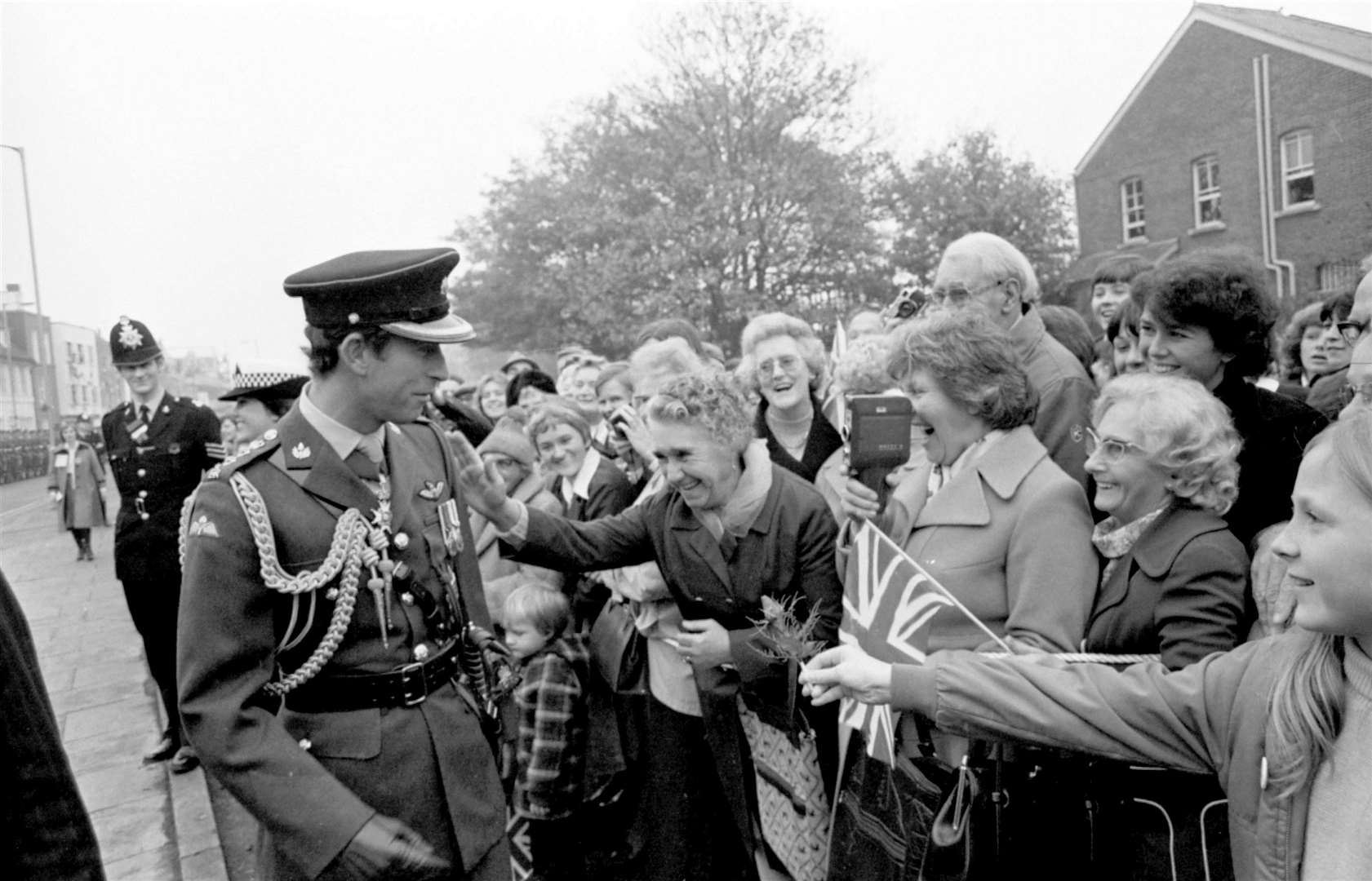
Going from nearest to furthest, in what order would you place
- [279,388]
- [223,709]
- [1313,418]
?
[223,709] < [1313,418] < [279,388]

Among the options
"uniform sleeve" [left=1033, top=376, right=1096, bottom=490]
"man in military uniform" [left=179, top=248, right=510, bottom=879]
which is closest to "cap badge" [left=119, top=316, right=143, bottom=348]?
Answer: "man in military uniform" [left=179, top=248, right=510, bottom=879]

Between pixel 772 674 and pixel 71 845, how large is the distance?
94.1 inches

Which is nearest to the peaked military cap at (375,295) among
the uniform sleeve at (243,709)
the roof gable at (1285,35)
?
the uniform sleeve at (243,709)

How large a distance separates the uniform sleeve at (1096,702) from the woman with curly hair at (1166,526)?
0.43m

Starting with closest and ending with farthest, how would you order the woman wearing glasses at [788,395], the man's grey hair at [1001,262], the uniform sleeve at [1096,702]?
the uniform sleeve at [1096,702], the man's grey hair at [1001,262], the woman wearing glasses at [788,395]

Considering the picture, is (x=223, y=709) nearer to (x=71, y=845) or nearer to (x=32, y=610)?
(x=71, y=845)

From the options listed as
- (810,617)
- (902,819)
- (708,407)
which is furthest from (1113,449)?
(708,407)

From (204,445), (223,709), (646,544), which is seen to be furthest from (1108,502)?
(204,445)

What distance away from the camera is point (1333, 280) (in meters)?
21.8

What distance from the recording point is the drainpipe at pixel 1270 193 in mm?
22656

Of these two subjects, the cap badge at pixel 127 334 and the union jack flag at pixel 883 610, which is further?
the cap badge at pixel 127 334

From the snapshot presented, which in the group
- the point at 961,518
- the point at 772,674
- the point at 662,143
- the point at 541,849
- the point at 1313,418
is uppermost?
the point at 662,143

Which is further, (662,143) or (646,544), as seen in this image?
(662,143)

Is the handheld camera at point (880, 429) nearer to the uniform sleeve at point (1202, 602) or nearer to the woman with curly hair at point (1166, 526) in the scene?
the woman with curly hair at point (1166, 526)
